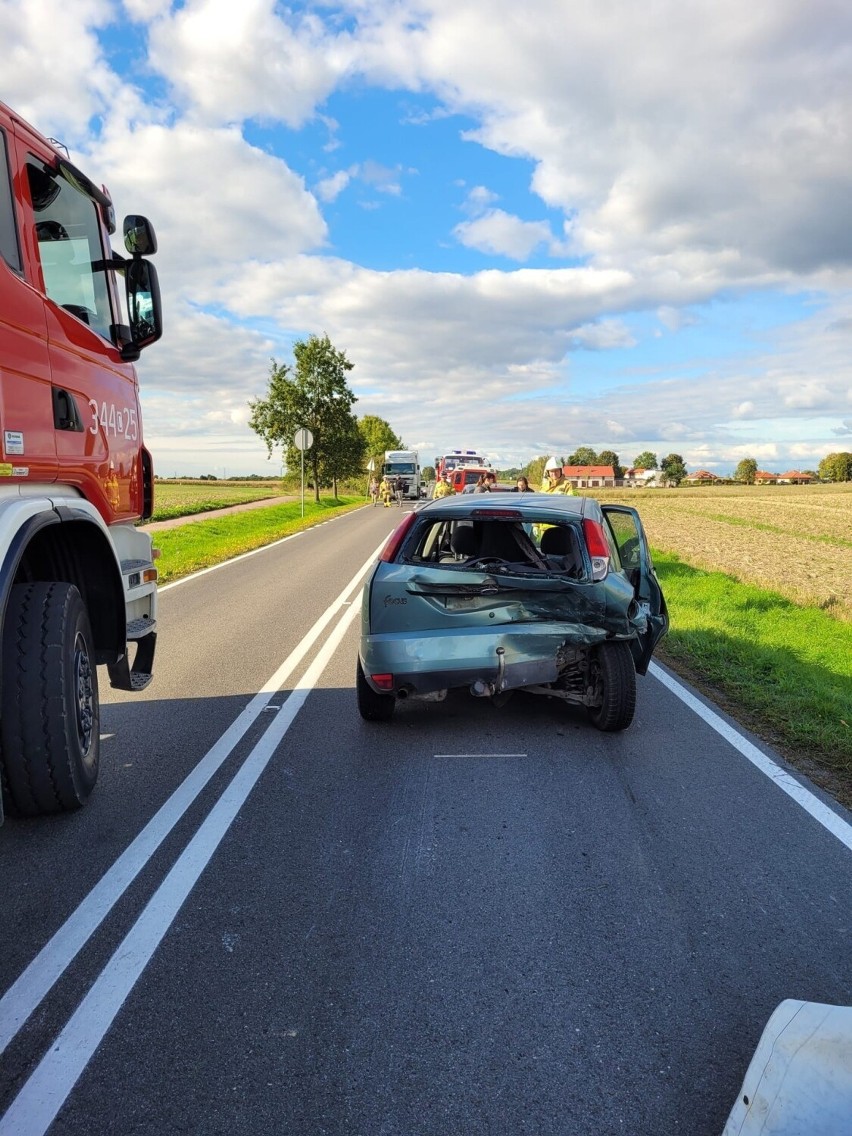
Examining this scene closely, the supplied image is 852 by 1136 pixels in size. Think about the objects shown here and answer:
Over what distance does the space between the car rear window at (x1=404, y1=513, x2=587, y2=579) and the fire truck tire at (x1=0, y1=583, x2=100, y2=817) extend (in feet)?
7.89

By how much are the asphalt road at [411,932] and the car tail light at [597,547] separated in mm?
1134

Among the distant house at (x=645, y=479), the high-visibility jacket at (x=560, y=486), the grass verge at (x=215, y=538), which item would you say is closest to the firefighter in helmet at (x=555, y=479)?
the high-visibility jacket at (x=560, y=486)

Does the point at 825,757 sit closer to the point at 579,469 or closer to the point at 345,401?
the point at 345,401

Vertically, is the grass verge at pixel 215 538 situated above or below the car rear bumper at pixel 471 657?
below

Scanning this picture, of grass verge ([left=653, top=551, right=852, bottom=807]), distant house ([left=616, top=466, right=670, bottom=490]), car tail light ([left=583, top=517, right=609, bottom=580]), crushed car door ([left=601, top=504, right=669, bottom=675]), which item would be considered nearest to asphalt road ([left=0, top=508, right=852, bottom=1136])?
grass verge ([left=653, top=551, right=852, bottom=807])

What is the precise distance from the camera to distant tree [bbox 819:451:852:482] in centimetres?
15925

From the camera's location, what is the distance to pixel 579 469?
6831 inches

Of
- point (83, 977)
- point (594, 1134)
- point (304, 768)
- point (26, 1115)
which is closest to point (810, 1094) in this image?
point (594, 1134)

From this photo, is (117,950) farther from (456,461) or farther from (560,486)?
(456,461)

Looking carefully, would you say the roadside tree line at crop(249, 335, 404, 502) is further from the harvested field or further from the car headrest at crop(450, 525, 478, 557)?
the car headrest at crop(450, 525, 478, 557)

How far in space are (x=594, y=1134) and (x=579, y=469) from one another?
176m

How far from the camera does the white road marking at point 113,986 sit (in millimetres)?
2150

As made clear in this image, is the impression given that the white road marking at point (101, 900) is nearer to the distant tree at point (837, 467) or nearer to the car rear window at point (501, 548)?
the car rear window at point (501, 548)

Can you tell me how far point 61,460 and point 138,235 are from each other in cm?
160
